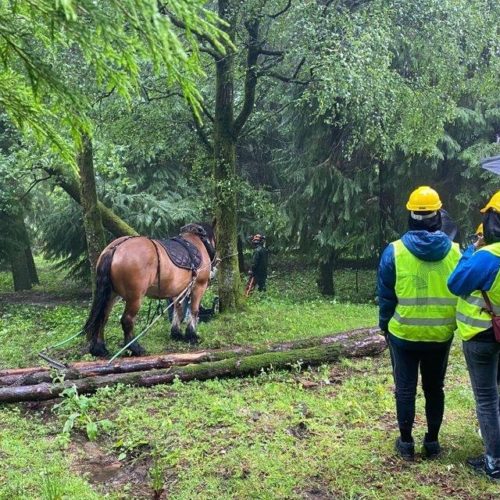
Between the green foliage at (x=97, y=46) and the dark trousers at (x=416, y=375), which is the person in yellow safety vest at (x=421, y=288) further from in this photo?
the green foliage at (x=97, y=46)

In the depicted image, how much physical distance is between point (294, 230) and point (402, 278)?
37.4 feet

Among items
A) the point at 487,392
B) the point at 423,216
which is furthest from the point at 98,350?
the point at 487,392

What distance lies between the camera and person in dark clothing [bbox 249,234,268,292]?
15125mm

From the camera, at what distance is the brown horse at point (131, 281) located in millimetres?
8109

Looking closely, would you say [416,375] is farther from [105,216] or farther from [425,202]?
[105,216]

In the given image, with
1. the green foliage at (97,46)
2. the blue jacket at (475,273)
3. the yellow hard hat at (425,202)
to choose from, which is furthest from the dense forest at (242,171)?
the yellow hard hat at (425,202)

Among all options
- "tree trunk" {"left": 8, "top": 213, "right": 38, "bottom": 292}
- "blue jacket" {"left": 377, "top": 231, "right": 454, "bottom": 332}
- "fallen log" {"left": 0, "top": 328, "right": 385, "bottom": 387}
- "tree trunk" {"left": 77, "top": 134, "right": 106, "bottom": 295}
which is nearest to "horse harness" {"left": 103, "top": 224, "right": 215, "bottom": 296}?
"tree trunk" {"left": 77, "top": 134, "right": 106, "bottom": 295}

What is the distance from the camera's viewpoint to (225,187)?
1070 centimetres

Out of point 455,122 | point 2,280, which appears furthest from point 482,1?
point 2,280

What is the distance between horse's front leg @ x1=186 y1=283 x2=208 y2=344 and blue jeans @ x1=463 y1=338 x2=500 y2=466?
19.8 feet

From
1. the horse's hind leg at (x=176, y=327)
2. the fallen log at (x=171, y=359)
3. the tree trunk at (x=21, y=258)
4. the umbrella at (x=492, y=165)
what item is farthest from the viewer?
the tree trunk at (x=21, y=258)

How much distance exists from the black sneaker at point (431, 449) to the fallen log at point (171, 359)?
123 inches

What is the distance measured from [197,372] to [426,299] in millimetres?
3528

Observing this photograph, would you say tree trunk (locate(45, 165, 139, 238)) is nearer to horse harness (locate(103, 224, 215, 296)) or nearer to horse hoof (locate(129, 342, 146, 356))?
horse harness (locate(103, 224, 215, 296))
